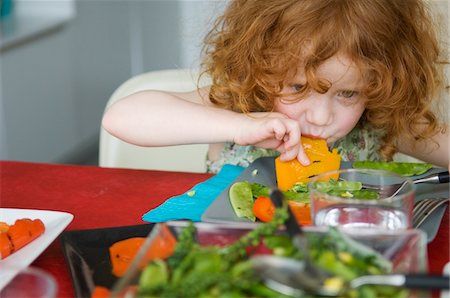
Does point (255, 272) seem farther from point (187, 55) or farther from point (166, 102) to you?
point (187, 55)

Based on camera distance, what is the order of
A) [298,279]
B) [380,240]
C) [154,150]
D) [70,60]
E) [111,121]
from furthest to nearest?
[70,60], [154,150], [111,121], [380,240], [298,279]

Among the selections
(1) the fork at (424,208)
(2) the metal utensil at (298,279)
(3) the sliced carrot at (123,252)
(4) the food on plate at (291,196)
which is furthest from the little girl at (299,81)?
(2) the metal utensil at (298,279)

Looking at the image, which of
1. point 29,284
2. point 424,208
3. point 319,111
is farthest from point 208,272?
point 319,111

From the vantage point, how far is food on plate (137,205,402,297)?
2.56 feet

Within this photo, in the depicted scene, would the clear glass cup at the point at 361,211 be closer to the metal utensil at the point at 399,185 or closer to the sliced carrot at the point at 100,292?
the metal utensil at the point at 399,185

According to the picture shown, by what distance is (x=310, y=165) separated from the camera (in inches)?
56.6

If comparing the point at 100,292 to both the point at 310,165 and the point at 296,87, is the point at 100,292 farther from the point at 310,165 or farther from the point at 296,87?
the point at 296,87

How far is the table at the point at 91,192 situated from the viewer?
1270mm

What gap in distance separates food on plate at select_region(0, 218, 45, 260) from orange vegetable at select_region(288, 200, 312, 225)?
14.4 inches

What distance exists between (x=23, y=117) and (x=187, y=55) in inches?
55.9

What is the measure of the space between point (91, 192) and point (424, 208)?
578mm

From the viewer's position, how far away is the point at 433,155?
1.81 metres

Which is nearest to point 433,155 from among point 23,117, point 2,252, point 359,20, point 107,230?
point 359,20

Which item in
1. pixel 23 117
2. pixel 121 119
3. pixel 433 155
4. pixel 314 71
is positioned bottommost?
pixel 23 117
